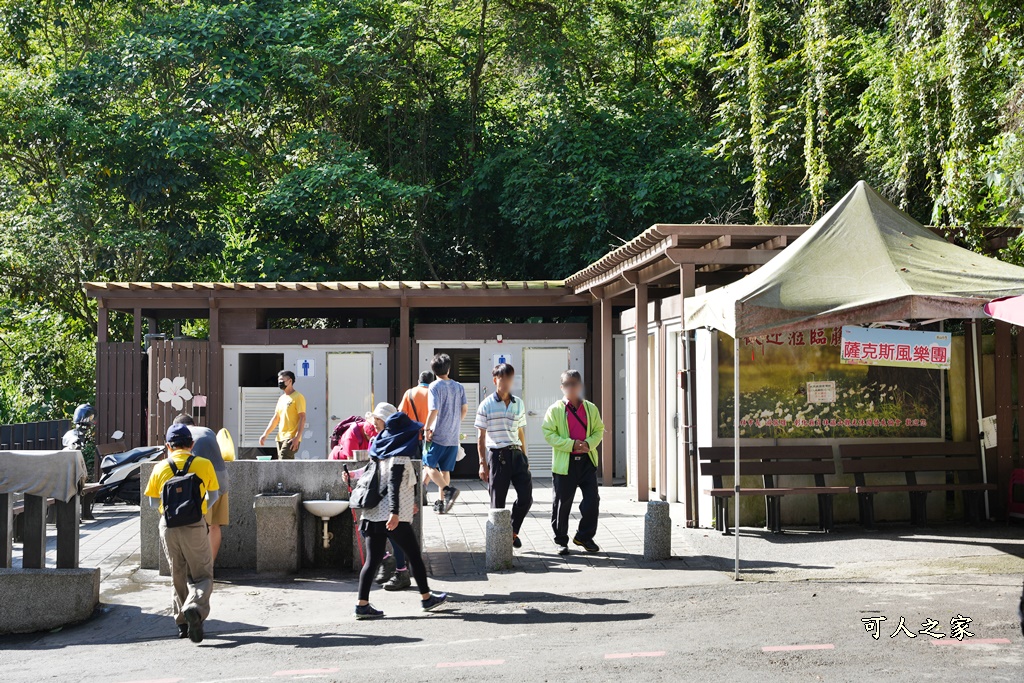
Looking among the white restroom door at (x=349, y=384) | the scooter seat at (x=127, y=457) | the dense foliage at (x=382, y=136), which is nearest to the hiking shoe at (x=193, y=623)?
the scooter seat at (x=127, y=457)

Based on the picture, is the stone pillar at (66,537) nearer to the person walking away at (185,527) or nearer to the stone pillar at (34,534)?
the stone pillar at (34,534)

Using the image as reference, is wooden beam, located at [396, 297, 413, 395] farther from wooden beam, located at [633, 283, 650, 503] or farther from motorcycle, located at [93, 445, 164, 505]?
wooden beam, located at [633, 283, 650, 503]

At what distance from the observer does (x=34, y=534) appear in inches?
316

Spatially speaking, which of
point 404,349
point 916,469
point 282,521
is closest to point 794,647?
point 282,521

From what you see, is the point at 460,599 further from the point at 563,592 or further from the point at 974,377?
the point at 974,377

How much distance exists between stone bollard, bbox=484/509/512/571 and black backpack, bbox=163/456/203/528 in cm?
276

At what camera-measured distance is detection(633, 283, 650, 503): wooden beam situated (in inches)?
534

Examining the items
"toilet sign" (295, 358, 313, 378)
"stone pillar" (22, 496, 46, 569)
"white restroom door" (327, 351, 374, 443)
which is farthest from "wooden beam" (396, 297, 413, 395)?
"stone pillar" (22, 496, 46, 569)

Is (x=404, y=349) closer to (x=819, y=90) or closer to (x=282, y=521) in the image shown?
(x=282, y=521)

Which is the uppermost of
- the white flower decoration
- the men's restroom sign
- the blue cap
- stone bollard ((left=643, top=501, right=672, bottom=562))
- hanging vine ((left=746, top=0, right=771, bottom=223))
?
hanging vine ((left=746, top=0, right=771, bottom=223))

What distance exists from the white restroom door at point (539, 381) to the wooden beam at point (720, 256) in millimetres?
5836

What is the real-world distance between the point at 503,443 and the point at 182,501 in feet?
11.4

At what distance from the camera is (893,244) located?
1035cm

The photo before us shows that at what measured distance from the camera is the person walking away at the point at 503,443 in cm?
995
